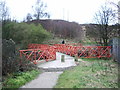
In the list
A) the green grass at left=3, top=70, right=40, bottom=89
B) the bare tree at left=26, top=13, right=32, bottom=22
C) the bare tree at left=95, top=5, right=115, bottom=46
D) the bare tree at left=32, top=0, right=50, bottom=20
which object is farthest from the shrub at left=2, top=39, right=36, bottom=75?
the bare tree at left=26, top=13, right=32, bottom=22

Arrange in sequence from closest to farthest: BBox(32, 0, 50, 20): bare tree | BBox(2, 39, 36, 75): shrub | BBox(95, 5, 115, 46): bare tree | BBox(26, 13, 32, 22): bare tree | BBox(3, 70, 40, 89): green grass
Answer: BBox(3, 70, 40, 89): green grass
BBox(2, 39, 36, 75): shrub
BBox(95, 5, 115, 46): bare tree
BBox(32, 0, 50, 20): bare tree
BBox(26, 13, 32, 22): bare tree

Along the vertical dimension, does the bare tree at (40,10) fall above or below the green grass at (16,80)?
above

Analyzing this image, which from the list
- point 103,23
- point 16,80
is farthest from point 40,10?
point 16,80

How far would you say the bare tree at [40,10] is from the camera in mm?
21939

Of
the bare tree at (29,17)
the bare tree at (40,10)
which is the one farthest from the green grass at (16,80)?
the bare tree at (29,17)

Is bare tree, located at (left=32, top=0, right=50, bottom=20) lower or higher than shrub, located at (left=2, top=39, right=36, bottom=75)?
higher

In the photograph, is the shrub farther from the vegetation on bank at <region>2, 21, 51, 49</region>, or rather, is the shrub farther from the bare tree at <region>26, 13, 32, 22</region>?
the bare tree at <region>26, 13, 32, 22</region>

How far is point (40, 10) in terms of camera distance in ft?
73.4

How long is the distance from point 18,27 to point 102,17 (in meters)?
9.02

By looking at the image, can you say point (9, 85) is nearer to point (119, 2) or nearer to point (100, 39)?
point (119, 2)

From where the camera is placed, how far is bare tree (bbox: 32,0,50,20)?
2194 centimetres

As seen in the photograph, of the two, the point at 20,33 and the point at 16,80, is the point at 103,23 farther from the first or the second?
the point at 16,80

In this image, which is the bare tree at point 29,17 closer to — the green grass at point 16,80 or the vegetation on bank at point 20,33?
the vegetation on bank at point 20,33

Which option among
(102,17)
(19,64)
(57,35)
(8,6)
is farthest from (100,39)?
(57,35)
